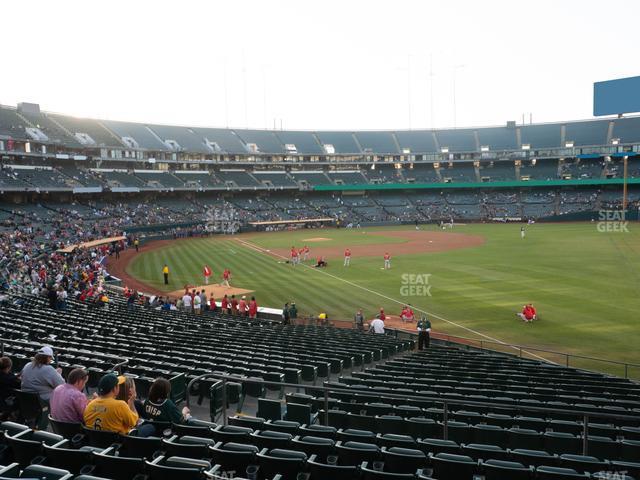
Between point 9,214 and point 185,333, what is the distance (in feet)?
159

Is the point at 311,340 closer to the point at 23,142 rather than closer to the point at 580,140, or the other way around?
the point at 23,142

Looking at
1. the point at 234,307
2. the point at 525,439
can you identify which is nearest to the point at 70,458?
the point at 525,439

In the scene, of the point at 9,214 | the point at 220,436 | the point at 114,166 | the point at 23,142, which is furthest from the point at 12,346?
the point at 114,166

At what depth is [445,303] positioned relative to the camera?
27.9 metres

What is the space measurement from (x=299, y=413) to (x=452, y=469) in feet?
11.4

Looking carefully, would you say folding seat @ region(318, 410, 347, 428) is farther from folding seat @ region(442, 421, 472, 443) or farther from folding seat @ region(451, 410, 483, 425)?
folding seat @ region(451, 410, 483, 425)

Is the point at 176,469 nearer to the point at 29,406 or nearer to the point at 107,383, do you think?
the point at 107,383

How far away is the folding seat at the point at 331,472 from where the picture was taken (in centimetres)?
506

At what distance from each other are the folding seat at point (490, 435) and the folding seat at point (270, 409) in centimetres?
334

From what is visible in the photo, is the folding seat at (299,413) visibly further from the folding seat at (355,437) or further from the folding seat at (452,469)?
the folding seat at (452,469)

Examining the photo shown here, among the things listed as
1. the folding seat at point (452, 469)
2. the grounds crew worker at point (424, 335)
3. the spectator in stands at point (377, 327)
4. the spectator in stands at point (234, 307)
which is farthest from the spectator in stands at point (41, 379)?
the spectator in stands at point (234, 307)

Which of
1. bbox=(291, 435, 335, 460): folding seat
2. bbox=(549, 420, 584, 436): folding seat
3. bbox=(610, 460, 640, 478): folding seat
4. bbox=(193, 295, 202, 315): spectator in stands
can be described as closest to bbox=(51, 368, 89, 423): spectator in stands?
bbox=(291, 435, 335, 460): folding seat

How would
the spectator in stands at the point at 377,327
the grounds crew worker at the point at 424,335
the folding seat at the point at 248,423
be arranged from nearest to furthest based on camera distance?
the folding seat at the point at 248,423, the grounds crew worker at the point at 424,335, the spectator in stands at the point at 377,327

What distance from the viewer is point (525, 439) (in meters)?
7.31
